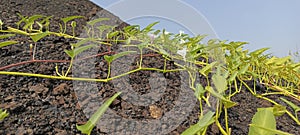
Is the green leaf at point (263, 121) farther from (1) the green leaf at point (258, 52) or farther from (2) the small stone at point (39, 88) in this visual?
(1) the green leaf at point (258, 52)

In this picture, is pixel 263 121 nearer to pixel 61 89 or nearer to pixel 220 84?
pixel 220 84

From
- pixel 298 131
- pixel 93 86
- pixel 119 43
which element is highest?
pixel 119 43

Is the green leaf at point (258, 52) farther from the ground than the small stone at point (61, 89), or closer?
farther from the ground

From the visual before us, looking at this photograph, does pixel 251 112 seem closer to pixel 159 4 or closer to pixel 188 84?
pixel 188 84

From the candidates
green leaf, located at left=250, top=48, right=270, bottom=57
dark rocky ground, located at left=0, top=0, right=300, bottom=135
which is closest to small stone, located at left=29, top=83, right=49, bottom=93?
dark rocky ground, located at left=0, top=0, right=300, bottom=135

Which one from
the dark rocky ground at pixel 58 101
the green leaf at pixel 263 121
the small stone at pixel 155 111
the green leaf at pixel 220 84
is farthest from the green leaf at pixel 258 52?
the green leaf at pixel 263 121

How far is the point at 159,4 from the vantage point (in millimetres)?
1284

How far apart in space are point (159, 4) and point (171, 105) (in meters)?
0.68

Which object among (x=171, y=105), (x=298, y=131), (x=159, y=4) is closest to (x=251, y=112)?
(x=298, y=131)

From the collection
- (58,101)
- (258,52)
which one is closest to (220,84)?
(58,101)

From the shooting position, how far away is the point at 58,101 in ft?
2.13

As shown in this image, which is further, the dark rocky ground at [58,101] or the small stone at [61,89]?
the small stone at [61,89]

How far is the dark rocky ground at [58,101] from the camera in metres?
0.56

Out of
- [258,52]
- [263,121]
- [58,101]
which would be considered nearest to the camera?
[263,121]
